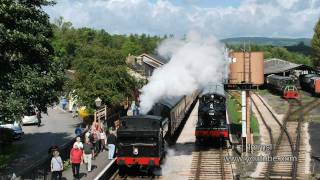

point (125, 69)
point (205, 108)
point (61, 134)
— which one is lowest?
point (61, 134)

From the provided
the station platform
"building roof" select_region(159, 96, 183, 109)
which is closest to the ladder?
"building roof" select_region(159, 96, 183, 109)

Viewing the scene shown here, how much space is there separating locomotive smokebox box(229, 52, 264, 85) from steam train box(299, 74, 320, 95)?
30.1 m

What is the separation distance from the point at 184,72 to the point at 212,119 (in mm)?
4154

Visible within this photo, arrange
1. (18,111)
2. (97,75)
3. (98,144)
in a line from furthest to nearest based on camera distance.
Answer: (97,75) < (98,144) < (18,111)

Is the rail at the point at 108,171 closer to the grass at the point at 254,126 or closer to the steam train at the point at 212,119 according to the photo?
the steam train at the point at 212,119

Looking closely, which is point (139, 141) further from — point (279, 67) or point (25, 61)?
point (279, 67)

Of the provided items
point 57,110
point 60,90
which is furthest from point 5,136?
point 57,110

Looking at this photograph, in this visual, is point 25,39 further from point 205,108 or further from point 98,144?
point 205,108

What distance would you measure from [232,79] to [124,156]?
9785 mm

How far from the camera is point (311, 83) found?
6134 cm

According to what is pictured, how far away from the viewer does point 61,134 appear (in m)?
36.8

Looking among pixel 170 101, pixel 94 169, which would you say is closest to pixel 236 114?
pixel 170 101

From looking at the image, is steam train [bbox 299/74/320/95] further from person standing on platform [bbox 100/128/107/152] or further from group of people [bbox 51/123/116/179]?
group of people [bbox 51/123/116/179]

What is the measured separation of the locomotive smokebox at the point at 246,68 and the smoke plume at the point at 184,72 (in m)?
1.00
